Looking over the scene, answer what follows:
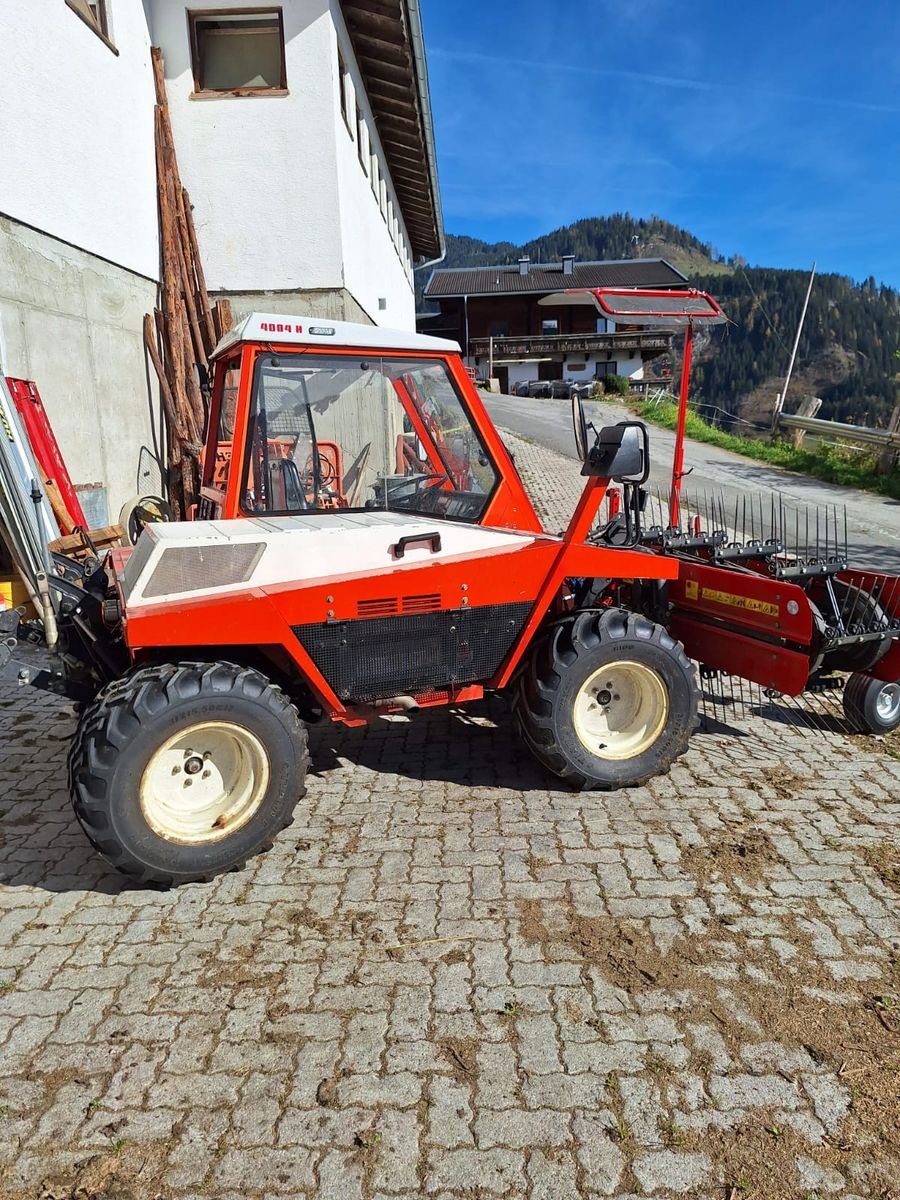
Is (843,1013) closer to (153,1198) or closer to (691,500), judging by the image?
(153,1198)

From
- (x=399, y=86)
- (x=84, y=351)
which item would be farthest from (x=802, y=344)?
(x=84, y=351)

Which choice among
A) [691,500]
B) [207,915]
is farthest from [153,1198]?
[691,500]

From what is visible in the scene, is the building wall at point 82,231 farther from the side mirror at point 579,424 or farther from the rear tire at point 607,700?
the rear tire at point 607,700

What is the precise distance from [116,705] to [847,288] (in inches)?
5437

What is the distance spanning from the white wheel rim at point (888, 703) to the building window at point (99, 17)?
8830mm

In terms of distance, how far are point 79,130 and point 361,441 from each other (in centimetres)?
591

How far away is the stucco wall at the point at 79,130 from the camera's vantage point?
668cm

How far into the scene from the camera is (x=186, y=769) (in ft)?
11.1

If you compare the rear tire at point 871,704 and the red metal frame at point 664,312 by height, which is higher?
the red metal frame at point 664,312

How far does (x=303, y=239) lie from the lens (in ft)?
31.7

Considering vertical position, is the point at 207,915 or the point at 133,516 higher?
the point at 133,516

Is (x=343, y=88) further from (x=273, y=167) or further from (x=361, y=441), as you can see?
(x=361, y=441)

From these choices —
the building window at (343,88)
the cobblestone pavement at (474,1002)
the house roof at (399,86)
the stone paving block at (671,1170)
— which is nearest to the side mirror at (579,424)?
the cobblestone pavement at (474,1002)

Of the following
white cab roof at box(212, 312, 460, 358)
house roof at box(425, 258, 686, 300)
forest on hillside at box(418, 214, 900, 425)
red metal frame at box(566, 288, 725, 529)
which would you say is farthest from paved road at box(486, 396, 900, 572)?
forest on hillside at box(418, 214, 900, 425)
